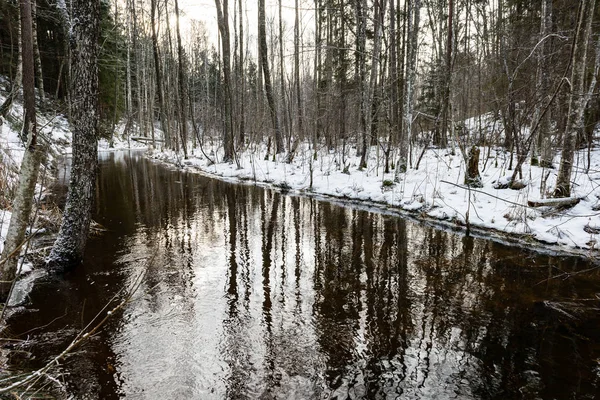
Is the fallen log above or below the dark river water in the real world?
above

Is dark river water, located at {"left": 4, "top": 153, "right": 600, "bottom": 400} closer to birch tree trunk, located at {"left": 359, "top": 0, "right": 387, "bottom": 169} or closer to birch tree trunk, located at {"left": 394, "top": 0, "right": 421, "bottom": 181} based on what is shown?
birch tree trunk, located at {"left": 394, "top": 0, "right": 421, "bottom": 181}

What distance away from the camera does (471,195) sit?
9.70m

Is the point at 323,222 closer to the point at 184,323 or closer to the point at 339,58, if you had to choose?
the point at 184,323

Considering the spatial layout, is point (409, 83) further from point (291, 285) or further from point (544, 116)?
point (291, 285)

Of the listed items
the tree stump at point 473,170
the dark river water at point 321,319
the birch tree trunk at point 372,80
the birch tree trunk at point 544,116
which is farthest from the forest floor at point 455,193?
the birch tree trunk at point 372,80

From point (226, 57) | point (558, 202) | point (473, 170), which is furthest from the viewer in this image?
point (226, 57)

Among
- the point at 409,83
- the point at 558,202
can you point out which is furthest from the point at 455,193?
the point at 409,83

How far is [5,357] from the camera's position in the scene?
3.47 metres

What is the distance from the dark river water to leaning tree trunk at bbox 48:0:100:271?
0.53 metres

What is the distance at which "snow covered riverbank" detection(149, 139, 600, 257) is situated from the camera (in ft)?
23.3

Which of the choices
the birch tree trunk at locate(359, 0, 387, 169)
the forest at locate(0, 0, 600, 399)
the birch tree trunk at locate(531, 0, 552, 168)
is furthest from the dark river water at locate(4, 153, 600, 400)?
the birch tree trunk at locate(359, 0, 387, 169)

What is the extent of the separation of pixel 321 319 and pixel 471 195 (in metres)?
7.10

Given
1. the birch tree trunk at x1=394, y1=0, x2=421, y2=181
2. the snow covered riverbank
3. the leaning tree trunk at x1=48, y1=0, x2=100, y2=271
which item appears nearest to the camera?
the leaning tree trunk at x1=48, y1=0, x2=100, y2=271

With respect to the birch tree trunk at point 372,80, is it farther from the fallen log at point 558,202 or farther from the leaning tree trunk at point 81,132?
the leaning tree trunk at point 81,132
